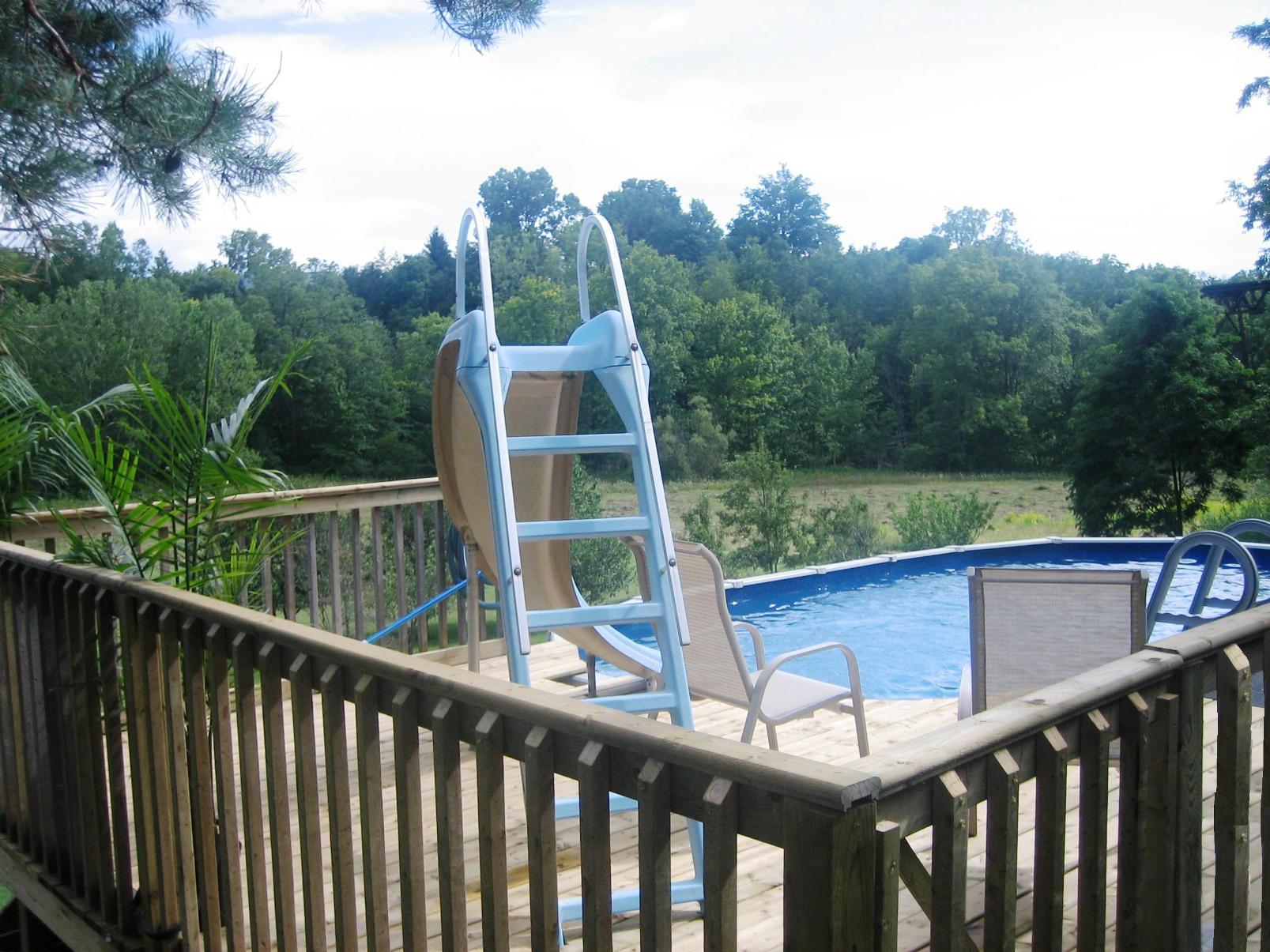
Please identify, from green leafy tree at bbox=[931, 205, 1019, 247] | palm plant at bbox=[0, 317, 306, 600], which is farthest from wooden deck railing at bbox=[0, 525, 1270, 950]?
green leafy tree at bbox=[931, 205, 1019, 247]

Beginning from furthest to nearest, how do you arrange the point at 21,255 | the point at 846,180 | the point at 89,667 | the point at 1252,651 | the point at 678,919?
the point at 846,180, the point at 21,255, the point at 89,667, the point at 678,919, the point at 1252,651

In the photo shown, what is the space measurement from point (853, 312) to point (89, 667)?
2959 centimetres

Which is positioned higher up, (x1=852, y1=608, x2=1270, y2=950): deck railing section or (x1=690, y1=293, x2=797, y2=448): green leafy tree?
(x1=690, y1=293, x2=797, y2=448): green leafy tree

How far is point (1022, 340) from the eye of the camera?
28.1 m

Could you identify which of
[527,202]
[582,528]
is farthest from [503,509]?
[527,202]

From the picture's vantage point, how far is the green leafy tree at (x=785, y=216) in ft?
104

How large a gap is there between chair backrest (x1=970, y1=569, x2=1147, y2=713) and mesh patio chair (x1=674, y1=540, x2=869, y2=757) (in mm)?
468

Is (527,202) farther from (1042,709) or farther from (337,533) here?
(1042,709)

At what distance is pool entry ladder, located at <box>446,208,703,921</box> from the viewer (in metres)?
2.65

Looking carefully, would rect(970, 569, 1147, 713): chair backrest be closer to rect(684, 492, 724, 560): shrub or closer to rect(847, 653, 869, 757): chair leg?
rect(847, 653, 869, 757): chair leg

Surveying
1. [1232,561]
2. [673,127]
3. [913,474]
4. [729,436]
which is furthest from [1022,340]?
[1232,561]

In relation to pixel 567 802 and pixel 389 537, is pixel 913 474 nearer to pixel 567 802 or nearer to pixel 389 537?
pixel 389 537

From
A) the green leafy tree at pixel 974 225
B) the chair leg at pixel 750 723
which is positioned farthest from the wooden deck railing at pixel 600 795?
the green leafy tree at pixel 974 225

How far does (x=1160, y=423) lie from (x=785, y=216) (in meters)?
15.0
